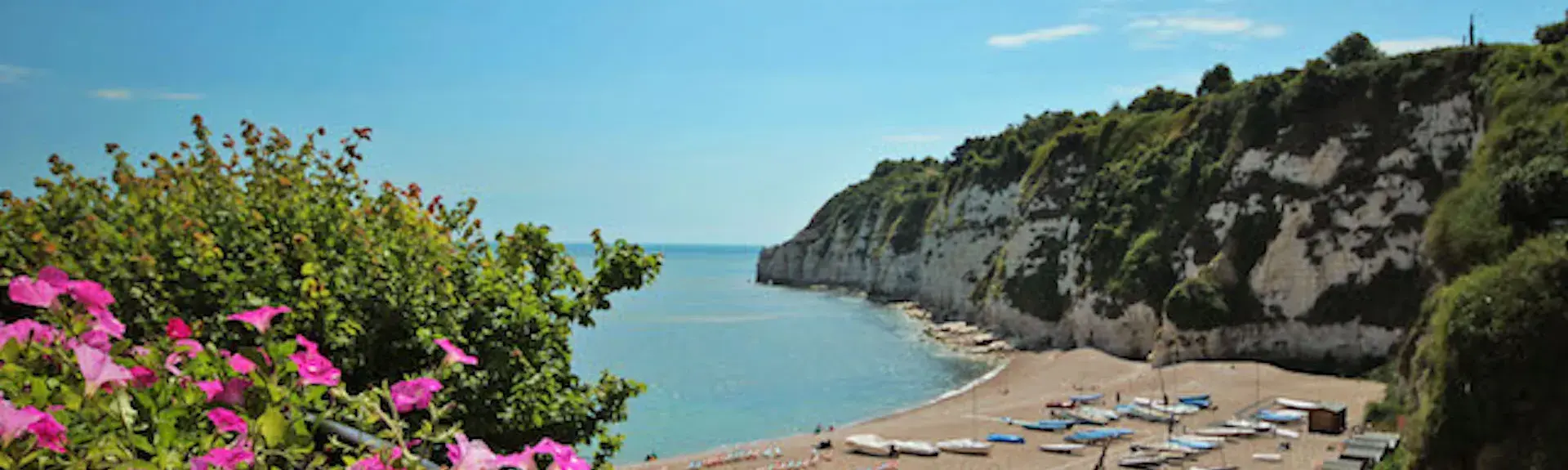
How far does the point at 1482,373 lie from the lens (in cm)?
2391

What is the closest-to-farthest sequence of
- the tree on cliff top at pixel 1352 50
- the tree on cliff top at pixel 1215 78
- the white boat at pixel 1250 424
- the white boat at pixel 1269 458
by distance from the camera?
the white boat at pixel 1269 458
the white boat at pixel 1250 424
the tree on cliff top at pixel 1352 50
the tree on cliff top at pixel 1215 78

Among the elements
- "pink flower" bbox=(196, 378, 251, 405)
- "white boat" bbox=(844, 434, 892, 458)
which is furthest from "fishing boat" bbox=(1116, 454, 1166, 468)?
"pink flower" bbox=(196, 378, 251, 405)

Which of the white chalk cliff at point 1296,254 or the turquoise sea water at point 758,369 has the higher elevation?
the white chalk cliff at point 1296,254

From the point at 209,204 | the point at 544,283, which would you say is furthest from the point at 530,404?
the point at 209,204

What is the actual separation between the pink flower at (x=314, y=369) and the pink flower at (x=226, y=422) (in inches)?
10.8

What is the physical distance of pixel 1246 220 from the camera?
53250 millimetres

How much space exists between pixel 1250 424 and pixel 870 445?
1405cm

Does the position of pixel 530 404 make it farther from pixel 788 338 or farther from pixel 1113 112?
pixel 1113 112

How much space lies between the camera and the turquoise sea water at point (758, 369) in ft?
151

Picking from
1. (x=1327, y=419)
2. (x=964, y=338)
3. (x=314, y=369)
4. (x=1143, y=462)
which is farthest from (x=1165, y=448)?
(x=964, y=338)

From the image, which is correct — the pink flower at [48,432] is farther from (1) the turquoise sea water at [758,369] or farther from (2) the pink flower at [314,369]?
(1) the turquoise sea water at [758,369]

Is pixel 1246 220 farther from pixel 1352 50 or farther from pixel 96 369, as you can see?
pixel 96 369

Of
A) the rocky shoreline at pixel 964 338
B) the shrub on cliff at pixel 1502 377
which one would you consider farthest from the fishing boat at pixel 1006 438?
the rocky shoreline at pixel 964 338

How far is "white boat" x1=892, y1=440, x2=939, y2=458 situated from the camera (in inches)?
1412
